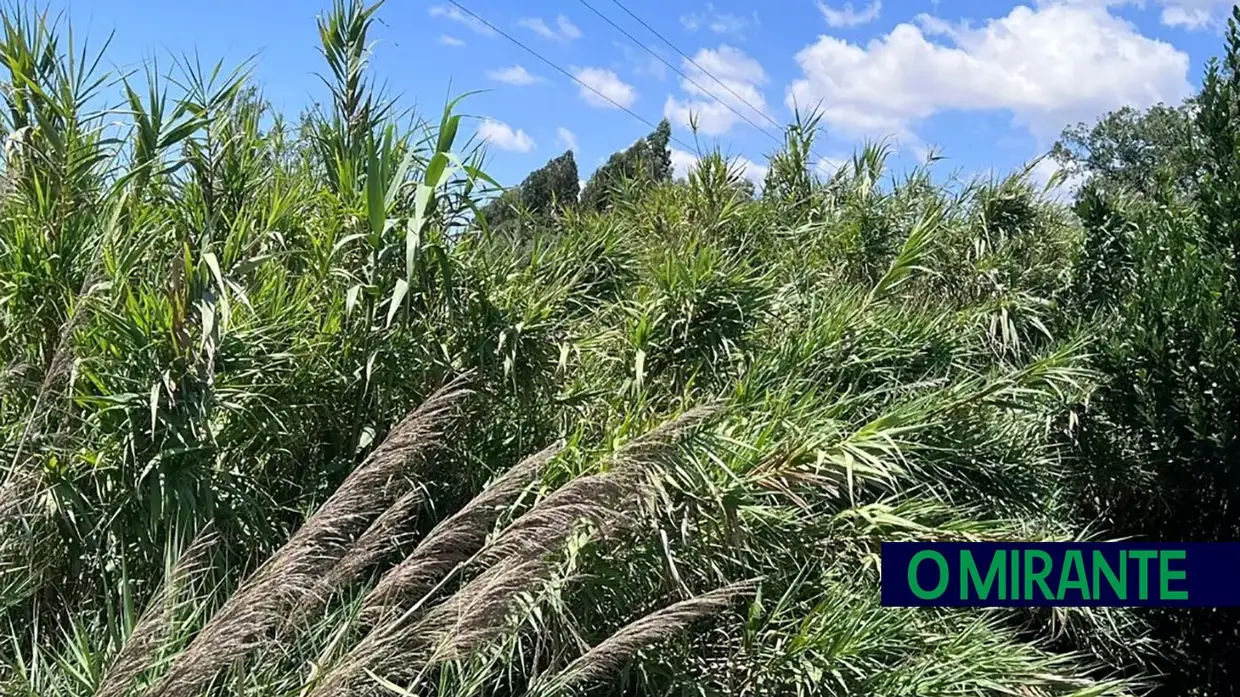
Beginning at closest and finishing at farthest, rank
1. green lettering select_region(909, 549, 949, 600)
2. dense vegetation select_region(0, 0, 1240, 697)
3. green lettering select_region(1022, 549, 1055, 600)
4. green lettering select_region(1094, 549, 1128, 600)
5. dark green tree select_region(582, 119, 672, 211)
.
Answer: dense vegetation select_region(0, 0, 1240, 697)
green lettering select_region(1094, 549, 1128, 600)
green lettering select_region(1022, 549, 1055, 600)
green lettering select_region(909, 549, 949, 600)
dark green tree select_region(582, 119, 672, 211)

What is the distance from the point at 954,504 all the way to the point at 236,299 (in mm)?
2984

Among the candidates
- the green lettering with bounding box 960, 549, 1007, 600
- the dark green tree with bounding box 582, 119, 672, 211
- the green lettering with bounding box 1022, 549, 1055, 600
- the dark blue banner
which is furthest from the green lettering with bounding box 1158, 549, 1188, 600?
the dark green tree with bounding box 582, 119, 672, 211

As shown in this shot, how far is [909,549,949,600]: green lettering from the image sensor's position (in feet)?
10.0

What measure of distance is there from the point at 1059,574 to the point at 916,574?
430 millimetres

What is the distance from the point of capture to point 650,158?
7.17 metres

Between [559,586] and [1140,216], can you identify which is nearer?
[559,586]

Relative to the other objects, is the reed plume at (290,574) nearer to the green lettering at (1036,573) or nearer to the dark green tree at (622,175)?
the green lettering at (1036,573)

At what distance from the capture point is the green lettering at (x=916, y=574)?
3057 millimetres

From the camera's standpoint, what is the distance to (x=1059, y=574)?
9.43ft

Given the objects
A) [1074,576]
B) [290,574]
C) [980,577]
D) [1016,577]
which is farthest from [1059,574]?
[290,574]

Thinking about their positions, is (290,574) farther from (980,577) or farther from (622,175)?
(622,175)

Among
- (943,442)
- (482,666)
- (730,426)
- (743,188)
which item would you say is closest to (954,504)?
(943,442)

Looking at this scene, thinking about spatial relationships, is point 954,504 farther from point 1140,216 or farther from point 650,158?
point 650,158

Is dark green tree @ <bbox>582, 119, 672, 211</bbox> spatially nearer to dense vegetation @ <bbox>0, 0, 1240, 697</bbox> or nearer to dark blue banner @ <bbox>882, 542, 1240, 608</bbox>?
dense vegetation @ <bbox>0, 0, 1240, 697</bbox>
